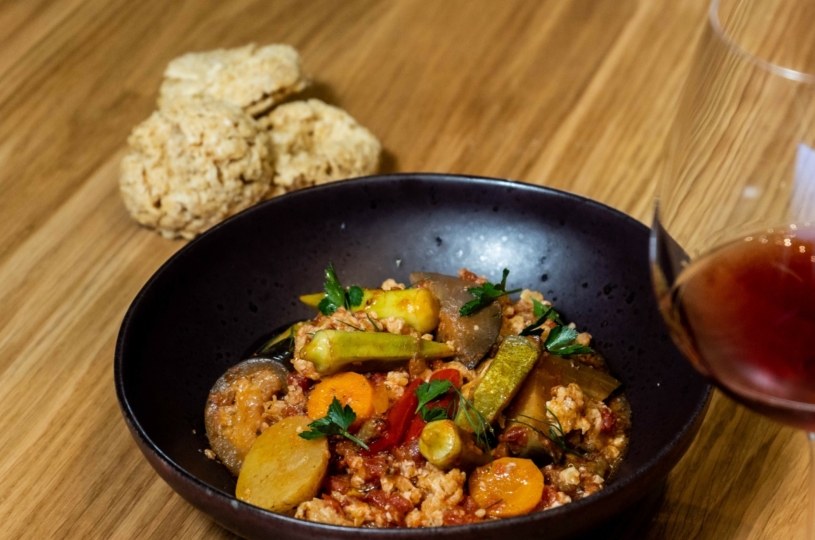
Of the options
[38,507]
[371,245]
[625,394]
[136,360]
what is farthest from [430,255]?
[38,507]

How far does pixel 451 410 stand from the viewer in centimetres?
160

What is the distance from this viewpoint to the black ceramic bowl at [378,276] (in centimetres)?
164

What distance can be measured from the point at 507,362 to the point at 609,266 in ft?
1.49

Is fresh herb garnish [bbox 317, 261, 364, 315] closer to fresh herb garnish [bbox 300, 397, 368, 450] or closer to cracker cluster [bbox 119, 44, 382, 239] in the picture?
fresh herb garnish [bbox 300, 397, 368, 450]

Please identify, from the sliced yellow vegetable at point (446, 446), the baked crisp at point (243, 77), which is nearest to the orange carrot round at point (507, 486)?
the sliced yellow vegetable at point (446, 446)

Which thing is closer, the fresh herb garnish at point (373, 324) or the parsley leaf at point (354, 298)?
the fresh herb garnish at point (373, 324)

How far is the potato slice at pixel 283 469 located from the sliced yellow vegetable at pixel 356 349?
0.13m

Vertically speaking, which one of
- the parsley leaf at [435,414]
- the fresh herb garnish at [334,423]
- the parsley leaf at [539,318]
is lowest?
the parsley leaf at [539,318]

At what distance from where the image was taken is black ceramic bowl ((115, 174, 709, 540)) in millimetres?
1636

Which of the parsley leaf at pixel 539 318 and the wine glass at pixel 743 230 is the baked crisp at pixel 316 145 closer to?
the parsley leaf at pixel 539 318

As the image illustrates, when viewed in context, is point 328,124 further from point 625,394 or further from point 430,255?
point 625,394

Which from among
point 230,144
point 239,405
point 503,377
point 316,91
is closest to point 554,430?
point 503,377

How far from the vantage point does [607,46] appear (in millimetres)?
3158

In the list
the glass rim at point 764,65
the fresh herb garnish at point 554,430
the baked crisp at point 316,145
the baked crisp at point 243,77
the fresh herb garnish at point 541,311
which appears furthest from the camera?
the baked crisp at point 243,77
